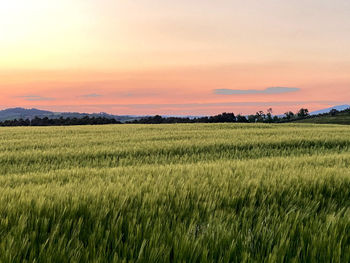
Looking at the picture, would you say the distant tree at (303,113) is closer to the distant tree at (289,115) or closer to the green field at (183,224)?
the distant tree at (289,115)

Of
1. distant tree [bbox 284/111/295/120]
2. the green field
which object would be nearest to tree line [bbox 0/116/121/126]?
the green field

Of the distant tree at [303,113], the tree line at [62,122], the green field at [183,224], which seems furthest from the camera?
the distant tree at [303,113]

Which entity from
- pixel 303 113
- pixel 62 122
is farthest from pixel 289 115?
pixel 62 122

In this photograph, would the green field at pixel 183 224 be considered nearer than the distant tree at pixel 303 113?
Yes

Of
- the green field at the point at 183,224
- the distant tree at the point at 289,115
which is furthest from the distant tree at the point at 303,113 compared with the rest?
the green field at the point at 183,224

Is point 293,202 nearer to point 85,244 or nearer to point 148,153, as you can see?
point 85,244

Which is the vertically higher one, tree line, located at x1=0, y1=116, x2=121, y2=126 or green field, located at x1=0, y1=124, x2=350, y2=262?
tree line, located at x1=0, y1=116, x2=121, y2=126

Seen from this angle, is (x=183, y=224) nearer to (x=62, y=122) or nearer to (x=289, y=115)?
(x=62, y=122)

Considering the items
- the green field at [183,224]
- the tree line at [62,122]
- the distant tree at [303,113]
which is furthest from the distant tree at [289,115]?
the green field at [183,224]

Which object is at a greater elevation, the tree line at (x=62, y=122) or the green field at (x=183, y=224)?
the tree line at (x=62, y=122)

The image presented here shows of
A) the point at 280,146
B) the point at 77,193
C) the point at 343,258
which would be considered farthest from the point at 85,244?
the point at 280,146

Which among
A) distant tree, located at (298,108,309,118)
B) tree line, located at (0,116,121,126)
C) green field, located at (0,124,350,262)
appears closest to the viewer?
green field, located at (0,124,350,262)

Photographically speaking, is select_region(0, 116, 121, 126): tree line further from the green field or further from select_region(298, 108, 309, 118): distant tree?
select_region(298, 108, 309, 118): distant tree

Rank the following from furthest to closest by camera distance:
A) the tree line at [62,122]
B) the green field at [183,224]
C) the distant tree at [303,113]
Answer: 1. the distant tree at [303,113]
2. the tree line at [62,122]
3. the green field at [183,224]
